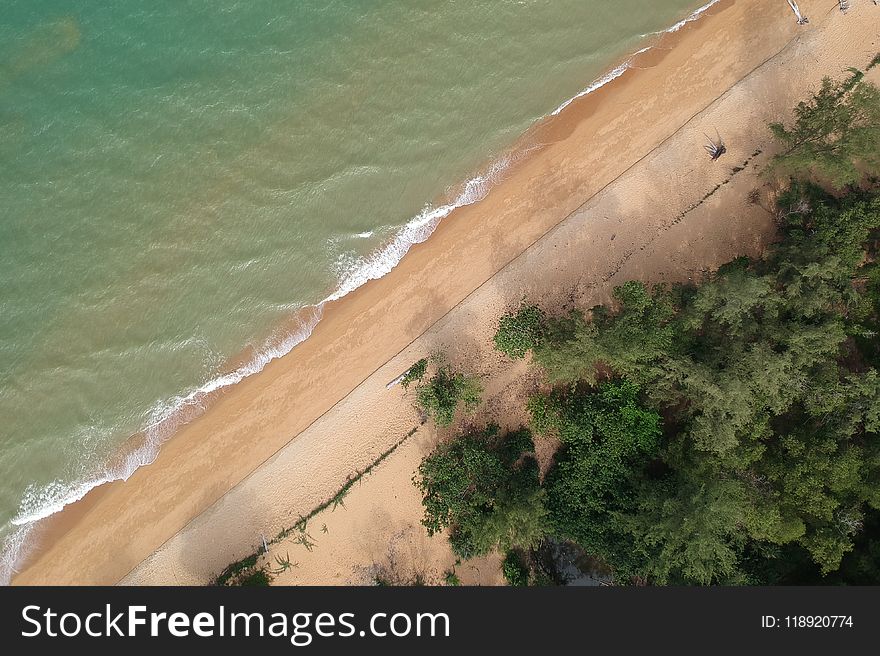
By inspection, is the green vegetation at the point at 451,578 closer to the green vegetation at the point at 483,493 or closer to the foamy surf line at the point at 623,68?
the green vegetation at the point at 483,493

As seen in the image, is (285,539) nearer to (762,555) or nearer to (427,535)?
(427,535)

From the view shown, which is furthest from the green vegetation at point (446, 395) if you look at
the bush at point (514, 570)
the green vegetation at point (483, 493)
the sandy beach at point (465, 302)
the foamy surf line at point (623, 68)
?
the foamy surf line at point (623, 68)

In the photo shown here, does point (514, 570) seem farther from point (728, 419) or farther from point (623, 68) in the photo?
point (623, 68)

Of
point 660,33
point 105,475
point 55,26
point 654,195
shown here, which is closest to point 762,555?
point 654,195

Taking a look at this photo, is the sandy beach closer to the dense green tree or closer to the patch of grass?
the patch of grass

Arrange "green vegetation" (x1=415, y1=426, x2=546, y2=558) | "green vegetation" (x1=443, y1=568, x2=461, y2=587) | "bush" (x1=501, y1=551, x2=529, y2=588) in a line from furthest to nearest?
"green vegetation" (x1=443, y1=568, x2=461, y2=587) < "bush" (x1=501, y1=551, x2=529, y2=588) < "green vegetation" (x1=415, y1=426, x2=546, y2=558)

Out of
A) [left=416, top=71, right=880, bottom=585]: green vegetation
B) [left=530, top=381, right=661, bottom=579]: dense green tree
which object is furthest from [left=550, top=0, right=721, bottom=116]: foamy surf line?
[left=530, top=381, right=661, bottom=579]: dense green tree
